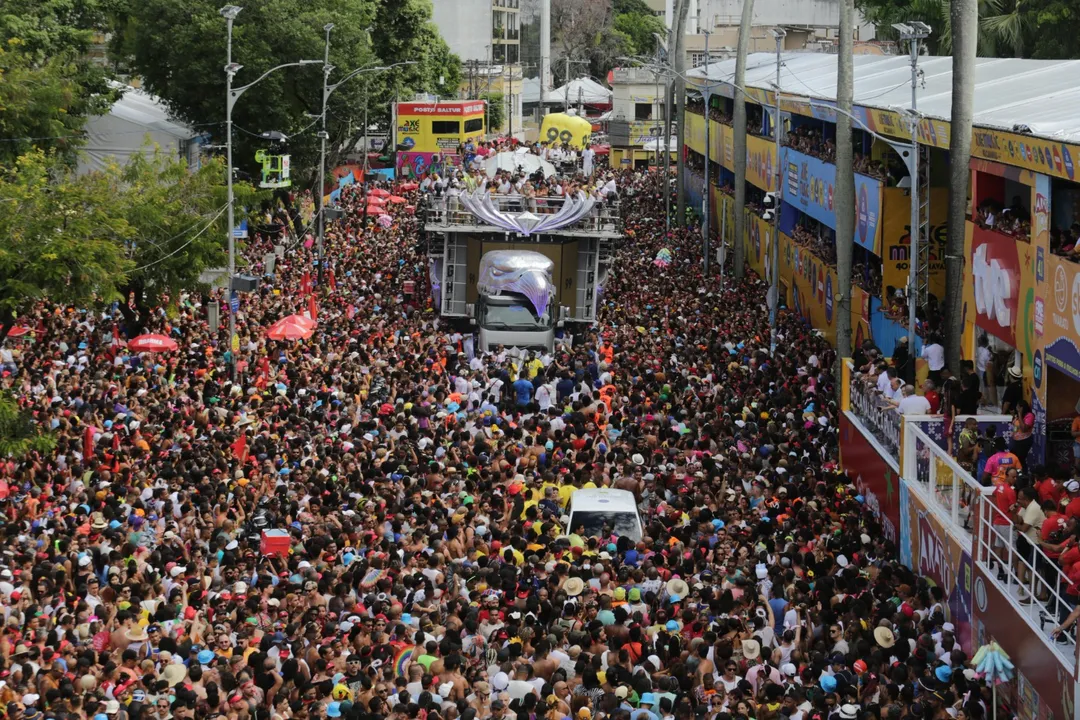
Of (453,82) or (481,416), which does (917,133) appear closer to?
(481,416)

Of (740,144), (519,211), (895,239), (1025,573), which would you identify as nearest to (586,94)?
(740,144)

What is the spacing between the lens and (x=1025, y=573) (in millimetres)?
15328

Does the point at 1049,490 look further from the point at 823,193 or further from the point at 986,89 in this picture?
the point at 823,193

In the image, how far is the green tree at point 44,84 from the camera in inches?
1592

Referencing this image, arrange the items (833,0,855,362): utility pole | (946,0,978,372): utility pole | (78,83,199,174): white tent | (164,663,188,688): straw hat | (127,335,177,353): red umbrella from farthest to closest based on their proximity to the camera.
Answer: (78,83,199,174): white tent
(127,335,177,353): red umbrella
(833,0,855,362): utility pole
(946,0,978,372): utility pole
(164,663,188,688): straw hat

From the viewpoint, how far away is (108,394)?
87.0 feet

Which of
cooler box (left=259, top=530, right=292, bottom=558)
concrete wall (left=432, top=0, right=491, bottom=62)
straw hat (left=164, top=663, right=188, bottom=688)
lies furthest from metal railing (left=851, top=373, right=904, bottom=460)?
concrete wall (left=432, top=0, right=491, bottom=62)

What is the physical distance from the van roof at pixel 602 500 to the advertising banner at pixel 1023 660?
447 cm

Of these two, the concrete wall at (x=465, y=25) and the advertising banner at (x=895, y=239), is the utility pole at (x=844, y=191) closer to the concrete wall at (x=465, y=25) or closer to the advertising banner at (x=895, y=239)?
the advertising banner at (x=895, y=239)

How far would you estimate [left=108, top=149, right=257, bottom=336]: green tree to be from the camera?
3406cm

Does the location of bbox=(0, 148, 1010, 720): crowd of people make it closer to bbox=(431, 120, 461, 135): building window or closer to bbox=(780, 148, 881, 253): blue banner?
bbox=(780, 148, 881, 253): blue banner

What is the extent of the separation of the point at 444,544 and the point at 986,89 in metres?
13.5

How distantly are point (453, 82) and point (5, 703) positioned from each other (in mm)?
93459

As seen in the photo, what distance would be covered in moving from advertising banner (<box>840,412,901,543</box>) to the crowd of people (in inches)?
9.8
